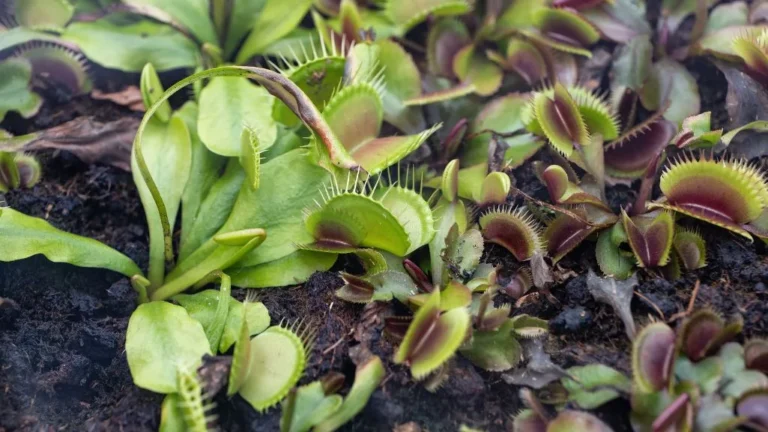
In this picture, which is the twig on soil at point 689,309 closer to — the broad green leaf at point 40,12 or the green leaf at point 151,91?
the green leaf at point 151,91

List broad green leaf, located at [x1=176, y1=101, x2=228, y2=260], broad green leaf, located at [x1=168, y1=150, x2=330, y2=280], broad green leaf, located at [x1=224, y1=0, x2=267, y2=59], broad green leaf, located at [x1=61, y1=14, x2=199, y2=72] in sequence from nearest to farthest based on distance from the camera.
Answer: broad green leaf, located at [x1=168, y1=150, x2=330, y2=280]
broad green leaf, located at [x1=176, y1=101, x2=228, y2=260]
broad green leaf, located at [x1=61, y1=14, x2=199, y2=72]
broad green leaf, located at [x1=224, y1=0, x2=267, y2=59]

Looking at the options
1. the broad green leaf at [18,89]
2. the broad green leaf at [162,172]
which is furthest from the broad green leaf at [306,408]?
the broad green leaf at [18,89]

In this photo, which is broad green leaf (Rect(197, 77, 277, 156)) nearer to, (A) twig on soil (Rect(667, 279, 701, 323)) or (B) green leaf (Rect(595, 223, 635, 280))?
(B) green leaf (Rect(595, 223, 635, 280))

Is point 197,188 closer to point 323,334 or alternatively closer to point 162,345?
point 162,345

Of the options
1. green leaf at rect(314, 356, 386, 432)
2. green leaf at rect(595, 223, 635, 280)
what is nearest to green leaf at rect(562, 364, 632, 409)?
green leaf at rect(595, 223, 635, 280)

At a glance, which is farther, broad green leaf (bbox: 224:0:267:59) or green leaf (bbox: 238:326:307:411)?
broad green leaf (bbox: 224:0:267:59)

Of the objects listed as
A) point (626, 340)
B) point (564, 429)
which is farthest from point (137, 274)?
point (626, 340)

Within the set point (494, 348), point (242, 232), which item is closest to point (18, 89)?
point (242, 232)
